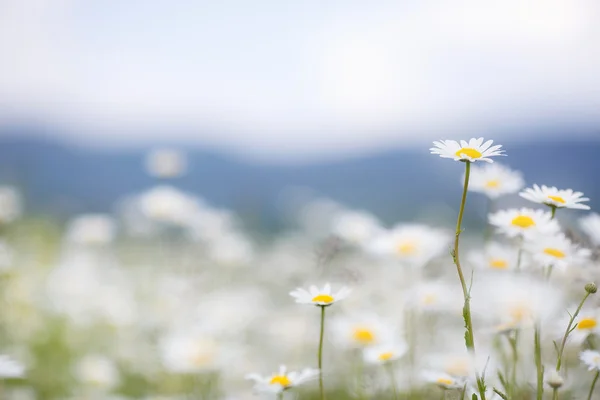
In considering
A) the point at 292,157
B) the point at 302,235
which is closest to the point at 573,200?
the point at 302,235

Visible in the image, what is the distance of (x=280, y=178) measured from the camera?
1133 inches

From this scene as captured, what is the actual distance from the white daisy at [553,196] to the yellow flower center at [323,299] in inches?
19.6

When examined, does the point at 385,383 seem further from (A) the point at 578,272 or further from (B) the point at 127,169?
(B) the point at 127,169

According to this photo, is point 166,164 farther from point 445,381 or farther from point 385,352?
point 445,381

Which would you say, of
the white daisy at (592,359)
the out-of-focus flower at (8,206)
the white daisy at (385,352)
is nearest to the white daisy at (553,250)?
the white daisy at (592,359)

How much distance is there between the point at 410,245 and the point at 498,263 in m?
0.29

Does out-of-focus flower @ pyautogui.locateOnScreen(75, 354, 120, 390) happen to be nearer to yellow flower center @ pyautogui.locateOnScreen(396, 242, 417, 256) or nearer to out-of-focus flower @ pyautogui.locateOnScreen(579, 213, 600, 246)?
yellow flower center @ pyautogui.locateOnScreen(396, 242, 417, 256)

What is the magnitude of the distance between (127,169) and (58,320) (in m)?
24.5

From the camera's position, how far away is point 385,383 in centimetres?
226

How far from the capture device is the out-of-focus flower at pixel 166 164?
3.59m

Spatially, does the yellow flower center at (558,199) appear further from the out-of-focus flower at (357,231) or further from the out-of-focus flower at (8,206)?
the out-of-focus flower at (8,206)

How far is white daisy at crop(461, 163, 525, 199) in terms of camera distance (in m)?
1.67

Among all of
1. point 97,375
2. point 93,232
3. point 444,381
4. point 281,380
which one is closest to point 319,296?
point 281,380

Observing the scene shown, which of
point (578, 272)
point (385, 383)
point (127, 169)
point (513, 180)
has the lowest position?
point (385, 383)
